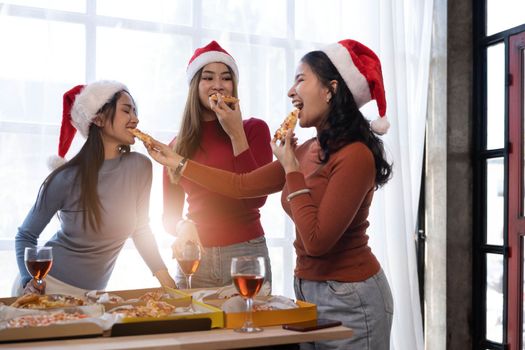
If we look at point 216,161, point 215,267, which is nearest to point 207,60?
point 216,161

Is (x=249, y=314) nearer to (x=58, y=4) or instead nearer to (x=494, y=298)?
(x=58, y=4)

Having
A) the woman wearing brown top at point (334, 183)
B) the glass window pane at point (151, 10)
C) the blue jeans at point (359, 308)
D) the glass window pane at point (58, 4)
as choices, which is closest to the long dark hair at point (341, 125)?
the woman wearing brown top at point (334, 183)

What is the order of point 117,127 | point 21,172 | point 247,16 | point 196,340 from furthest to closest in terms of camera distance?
point 247,16 → point 21,172 → point 117,127 → point 196,340

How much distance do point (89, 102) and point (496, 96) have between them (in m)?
2.49

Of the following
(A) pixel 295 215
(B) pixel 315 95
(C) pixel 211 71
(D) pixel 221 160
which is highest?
(C) pixel 211 71

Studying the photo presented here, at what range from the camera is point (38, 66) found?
121 inches

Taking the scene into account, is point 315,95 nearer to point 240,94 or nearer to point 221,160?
point 221,160

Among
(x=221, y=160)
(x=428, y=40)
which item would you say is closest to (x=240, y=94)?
(x=221, y=160)

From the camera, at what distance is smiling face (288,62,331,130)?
2.14 metres

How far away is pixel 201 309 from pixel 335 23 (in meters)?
2.53

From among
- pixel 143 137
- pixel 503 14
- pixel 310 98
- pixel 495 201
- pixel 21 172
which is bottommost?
pixel 495 201

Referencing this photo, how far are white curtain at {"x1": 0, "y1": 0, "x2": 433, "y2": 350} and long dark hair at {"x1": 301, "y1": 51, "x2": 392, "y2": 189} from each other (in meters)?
1.34

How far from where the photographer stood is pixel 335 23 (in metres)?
3.74

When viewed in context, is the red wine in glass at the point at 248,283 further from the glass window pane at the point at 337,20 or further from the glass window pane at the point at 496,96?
the glass window pane at the point at 496,96
